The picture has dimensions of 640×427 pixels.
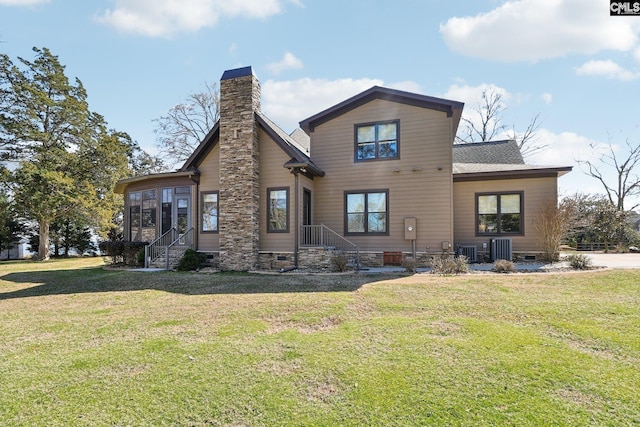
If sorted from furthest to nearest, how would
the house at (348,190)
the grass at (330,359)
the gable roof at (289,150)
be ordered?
the house at (348,190), the gable roof at (289,150), the grass at (330,359)

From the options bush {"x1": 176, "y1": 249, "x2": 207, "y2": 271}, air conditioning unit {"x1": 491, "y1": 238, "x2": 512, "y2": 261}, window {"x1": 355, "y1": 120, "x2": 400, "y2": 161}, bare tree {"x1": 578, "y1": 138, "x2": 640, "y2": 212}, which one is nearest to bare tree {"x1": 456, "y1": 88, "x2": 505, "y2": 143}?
bare tree {"x1": 578, "y1": 138, "x2": 640, "y2": 212}

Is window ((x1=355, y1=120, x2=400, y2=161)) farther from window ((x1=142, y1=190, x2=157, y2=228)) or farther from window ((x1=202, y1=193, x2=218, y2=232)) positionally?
window ((x1=142, y1=190, x2=157, y2=228))

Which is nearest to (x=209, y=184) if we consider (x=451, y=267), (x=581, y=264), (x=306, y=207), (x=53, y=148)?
(x=306, y=207)

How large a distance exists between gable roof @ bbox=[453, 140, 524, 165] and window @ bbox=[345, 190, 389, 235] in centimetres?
587

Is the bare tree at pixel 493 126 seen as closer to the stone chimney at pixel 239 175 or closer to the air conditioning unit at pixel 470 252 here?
the air conditioning unit at pixel 470 252

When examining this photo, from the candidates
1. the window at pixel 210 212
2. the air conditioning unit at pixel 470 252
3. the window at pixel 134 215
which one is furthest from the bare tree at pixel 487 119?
the window at pixel 134 215

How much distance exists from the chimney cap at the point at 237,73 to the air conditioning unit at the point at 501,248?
10985 millimetres

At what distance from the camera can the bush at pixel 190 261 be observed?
1199 cm

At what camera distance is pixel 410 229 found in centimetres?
1194

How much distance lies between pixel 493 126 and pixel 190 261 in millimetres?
28859

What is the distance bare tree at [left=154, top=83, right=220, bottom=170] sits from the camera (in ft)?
88.8

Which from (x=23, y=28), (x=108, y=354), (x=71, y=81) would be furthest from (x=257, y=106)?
(x=71, y=81)

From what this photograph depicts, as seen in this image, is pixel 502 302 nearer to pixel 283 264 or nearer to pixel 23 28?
pixel 283 264

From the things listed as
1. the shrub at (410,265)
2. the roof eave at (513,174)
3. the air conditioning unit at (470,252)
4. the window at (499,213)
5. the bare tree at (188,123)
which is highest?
the bare tree at (188,123)
